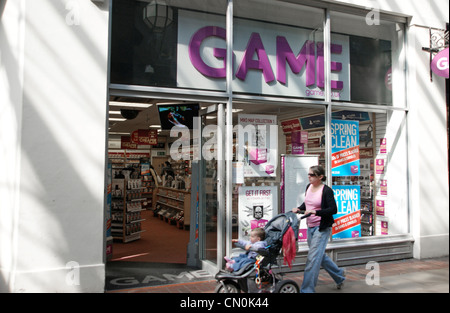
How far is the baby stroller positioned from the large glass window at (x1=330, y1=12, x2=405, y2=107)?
3.21 metres

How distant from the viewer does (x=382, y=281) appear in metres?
5.76

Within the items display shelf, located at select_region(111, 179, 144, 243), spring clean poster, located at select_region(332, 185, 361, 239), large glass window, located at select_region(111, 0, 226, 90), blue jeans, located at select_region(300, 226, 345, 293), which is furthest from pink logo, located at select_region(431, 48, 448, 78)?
display shelf, located at select_region(111, 179, 144, 243)

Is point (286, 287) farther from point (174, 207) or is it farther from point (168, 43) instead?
point (174, 207)

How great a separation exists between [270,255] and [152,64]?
3236mm

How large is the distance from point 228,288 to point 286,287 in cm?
79

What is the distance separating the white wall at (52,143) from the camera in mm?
4773

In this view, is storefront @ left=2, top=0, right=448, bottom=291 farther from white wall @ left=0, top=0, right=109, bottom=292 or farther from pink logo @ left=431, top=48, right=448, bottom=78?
pink logo @ left=431, top=48, right=448, bottom=78

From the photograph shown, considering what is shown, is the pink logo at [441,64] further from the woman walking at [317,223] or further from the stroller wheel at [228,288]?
the stroller wheel at [228,288]

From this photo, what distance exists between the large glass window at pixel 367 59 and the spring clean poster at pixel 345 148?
0.49 metres

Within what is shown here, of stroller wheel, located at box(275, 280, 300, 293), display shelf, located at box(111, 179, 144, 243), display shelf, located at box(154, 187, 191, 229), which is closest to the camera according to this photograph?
stroller wheel, located at box(275, 280, 300, 293)

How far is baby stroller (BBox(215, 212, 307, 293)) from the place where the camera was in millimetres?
4391

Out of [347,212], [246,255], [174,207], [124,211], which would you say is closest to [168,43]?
[246,255]

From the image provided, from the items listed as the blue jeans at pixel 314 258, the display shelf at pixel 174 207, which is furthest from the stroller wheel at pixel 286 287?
the display shelf at pixel 174 207
